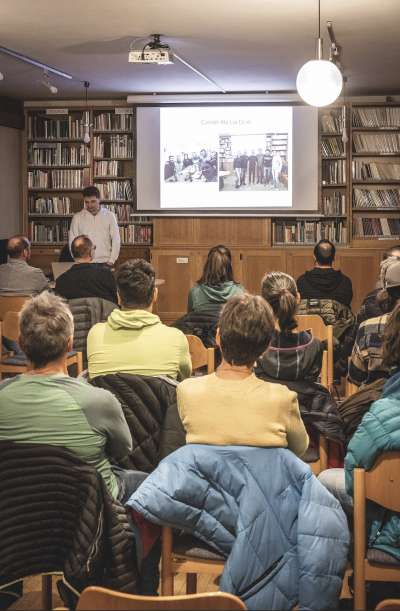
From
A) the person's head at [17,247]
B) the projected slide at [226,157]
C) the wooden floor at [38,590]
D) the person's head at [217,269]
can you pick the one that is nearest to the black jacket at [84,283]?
the person's head at [217,269]

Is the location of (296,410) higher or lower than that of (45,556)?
higher

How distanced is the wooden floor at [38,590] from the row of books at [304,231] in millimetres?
7518

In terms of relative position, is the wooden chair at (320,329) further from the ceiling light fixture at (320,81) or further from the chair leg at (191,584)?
the chair leg at (191,584)

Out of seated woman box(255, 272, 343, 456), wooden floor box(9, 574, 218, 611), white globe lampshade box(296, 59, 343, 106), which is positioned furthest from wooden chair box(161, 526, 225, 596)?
white globe lampshade box(296, 59, 343, 106)

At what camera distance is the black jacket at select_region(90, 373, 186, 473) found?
10.3 feet

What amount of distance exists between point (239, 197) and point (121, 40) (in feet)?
10.9

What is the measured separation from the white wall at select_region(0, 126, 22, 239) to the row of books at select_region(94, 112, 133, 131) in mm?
1071

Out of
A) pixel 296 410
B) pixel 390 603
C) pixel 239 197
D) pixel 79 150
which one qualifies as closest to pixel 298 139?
pixel 239 197

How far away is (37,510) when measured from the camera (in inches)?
96.0

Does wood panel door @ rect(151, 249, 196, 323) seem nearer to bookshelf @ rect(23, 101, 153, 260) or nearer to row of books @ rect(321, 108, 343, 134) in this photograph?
bookshelf @ rect(23, 101, 153, 260)

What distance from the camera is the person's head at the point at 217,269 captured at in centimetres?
614

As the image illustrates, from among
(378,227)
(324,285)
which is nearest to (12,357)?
(324,285)

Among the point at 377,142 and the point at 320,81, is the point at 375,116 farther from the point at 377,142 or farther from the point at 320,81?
the point at 320,81

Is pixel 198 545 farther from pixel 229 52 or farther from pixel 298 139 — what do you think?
pixel 298 139
